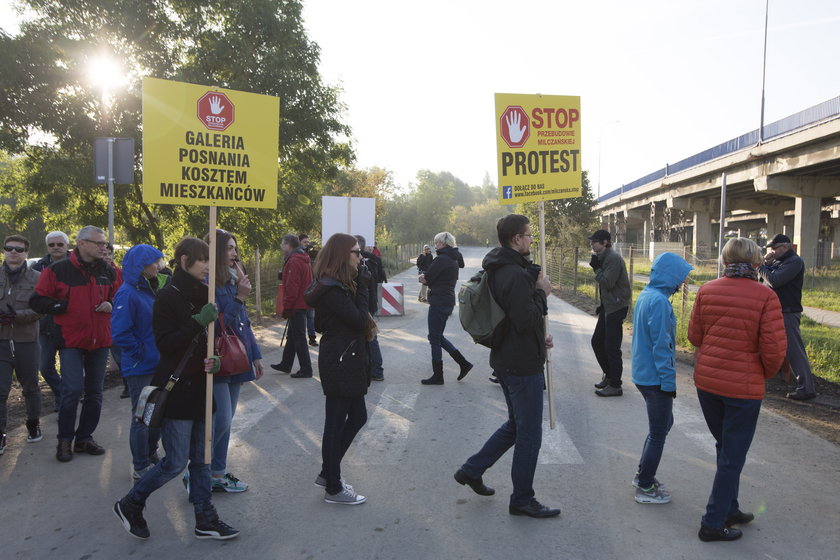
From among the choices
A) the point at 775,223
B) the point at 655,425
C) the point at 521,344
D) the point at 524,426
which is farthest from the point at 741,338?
the point at 775,223

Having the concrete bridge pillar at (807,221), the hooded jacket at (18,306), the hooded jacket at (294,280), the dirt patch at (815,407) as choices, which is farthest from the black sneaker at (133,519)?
the concrete bridge pillar at (807,221)

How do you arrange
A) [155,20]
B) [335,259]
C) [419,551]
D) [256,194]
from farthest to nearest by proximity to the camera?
[155,20]
[256,194]
[335,259]
[419,551]

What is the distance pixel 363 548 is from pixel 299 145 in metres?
16.9

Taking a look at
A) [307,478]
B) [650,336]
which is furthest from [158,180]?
[650,336]

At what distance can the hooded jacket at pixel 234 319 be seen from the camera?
422cm

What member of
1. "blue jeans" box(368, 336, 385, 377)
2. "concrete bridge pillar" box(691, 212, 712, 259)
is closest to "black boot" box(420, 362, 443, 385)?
"blue jeans" box(368, 336, 385, 377)

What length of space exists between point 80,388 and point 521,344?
3.76 metres

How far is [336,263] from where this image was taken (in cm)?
418

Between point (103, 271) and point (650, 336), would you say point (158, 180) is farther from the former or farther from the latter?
point (650, 336)

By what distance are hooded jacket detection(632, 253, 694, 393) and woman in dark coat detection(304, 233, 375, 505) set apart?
1915 mm

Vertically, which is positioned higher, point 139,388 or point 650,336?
point 650,336

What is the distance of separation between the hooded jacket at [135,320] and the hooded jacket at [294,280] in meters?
3.99

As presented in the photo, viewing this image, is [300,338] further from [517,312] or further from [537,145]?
[517,312]

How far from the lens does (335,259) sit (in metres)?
4.18
